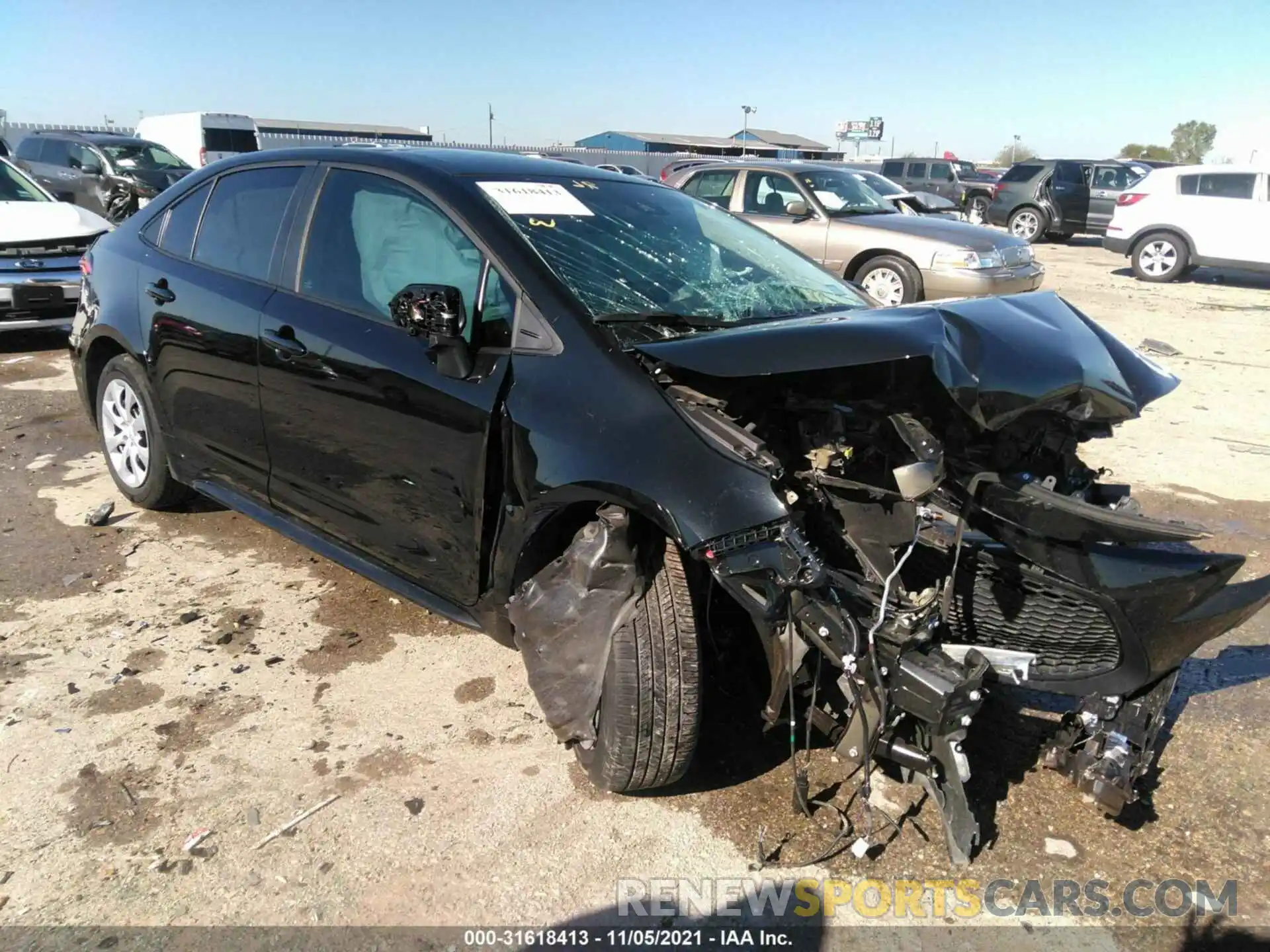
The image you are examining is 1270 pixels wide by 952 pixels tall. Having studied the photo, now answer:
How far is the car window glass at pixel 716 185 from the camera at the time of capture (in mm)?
10422

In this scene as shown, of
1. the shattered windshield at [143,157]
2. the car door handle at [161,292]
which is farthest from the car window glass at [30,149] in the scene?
the car door handle at [161,292]

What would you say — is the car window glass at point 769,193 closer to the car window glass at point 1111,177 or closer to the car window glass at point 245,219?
the car window glass at point 245,219

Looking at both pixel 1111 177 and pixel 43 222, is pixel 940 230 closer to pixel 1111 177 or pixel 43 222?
pixel 43 222

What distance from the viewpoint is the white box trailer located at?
902 inches

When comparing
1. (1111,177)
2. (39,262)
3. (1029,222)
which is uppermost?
(1111,177)

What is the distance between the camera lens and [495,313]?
2.68 meters

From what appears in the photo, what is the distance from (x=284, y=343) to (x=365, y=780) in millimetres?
1533

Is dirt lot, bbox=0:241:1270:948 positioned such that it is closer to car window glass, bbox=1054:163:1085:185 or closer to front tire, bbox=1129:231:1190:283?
front tire, bbox=1129:231:1190:283

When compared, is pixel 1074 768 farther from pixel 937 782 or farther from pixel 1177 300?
pixel 1177 300

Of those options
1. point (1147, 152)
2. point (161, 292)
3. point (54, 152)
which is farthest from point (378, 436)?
point (1147, 152)

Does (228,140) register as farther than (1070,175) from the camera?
Yes

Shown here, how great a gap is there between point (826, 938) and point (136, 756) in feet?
6.71

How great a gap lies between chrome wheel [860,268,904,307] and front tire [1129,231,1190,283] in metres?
7.42

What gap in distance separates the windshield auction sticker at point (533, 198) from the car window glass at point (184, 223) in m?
1.64
